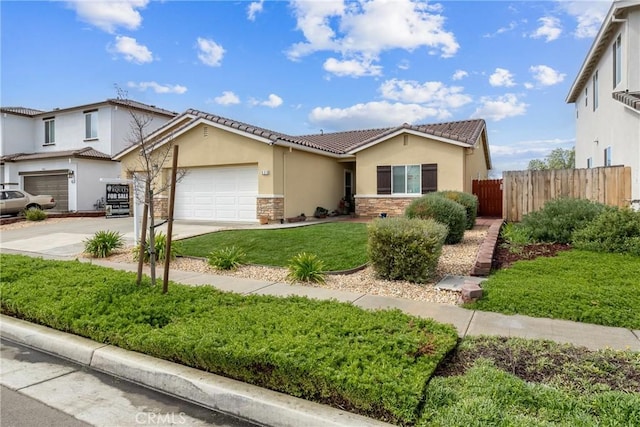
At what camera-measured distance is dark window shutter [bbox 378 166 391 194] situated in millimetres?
17781

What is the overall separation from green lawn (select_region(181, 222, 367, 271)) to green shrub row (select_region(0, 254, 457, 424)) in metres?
3.04

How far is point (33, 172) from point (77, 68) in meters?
14.0

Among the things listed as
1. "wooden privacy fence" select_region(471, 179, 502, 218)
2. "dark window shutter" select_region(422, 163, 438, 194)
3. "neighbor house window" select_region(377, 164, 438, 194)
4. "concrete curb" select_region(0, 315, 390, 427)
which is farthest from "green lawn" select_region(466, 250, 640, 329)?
"wooden privacy fence" select_region(471, 179, 502, 218)

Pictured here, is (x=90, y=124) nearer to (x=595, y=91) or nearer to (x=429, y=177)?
(x=429, y=177)

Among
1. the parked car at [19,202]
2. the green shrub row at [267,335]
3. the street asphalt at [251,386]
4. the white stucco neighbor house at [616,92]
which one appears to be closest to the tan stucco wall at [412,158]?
the white stucco neighbor house at [616,92]

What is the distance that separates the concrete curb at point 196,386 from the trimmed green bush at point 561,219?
7873mm

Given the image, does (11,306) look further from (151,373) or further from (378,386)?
(378,386)

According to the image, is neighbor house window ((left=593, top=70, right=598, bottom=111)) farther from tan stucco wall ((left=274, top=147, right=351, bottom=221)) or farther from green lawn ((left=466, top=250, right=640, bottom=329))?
green lawn ((left=466, top=250, right=640, bottom=329))

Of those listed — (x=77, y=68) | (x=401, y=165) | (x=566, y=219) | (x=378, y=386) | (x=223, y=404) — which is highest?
(x=77, y=68)

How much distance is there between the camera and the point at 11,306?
5766 mm

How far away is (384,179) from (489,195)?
4838 mm

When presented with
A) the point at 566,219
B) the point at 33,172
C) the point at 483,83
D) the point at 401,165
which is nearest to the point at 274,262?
the point at 566,219

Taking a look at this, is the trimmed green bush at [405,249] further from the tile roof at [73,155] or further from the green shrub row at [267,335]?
the tile roof at [73,155]

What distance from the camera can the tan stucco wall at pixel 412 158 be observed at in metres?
16.5
